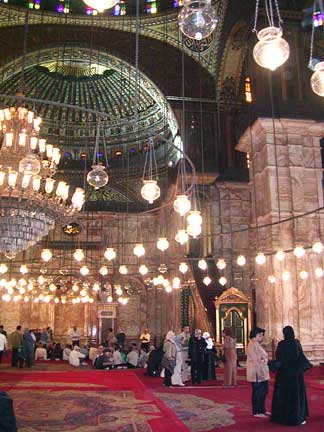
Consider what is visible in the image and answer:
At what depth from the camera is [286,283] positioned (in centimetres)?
1136

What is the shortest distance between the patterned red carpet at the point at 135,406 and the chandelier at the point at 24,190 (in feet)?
9.98

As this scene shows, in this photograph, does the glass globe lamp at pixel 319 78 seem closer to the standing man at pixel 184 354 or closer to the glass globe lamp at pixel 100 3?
the glass globe lamp at pixel 100 3

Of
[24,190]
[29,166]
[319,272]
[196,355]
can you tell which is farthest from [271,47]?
[319,272]

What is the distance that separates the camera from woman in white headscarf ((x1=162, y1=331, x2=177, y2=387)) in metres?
Result: 9.49

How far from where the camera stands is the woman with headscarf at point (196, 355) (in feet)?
33.4

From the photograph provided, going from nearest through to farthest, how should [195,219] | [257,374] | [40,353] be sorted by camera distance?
[257,374] → [195,219] → [40,353]

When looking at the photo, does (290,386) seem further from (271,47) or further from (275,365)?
(271,47)

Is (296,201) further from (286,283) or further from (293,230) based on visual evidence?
(286,283)

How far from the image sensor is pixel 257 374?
6.35m

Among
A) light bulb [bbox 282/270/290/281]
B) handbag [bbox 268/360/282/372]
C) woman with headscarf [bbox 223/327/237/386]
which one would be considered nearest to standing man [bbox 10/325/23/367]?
woman with headscarf [bbox 223/327/237/386]

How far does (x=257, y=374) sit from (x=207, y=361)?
14.7 feet

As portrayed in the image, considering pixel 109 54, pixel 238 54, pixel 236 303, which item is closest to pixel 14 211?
pixel 236 303

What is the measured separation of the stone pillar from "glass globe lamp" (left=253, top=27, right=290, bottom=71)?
26.9 feet

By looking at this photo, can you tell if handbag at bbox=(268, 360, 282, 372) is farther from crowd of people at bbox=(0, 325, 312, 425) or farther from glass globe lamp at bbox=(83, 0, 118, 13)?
glass globe lamp at bbox=(83, 0, 118, 13)
